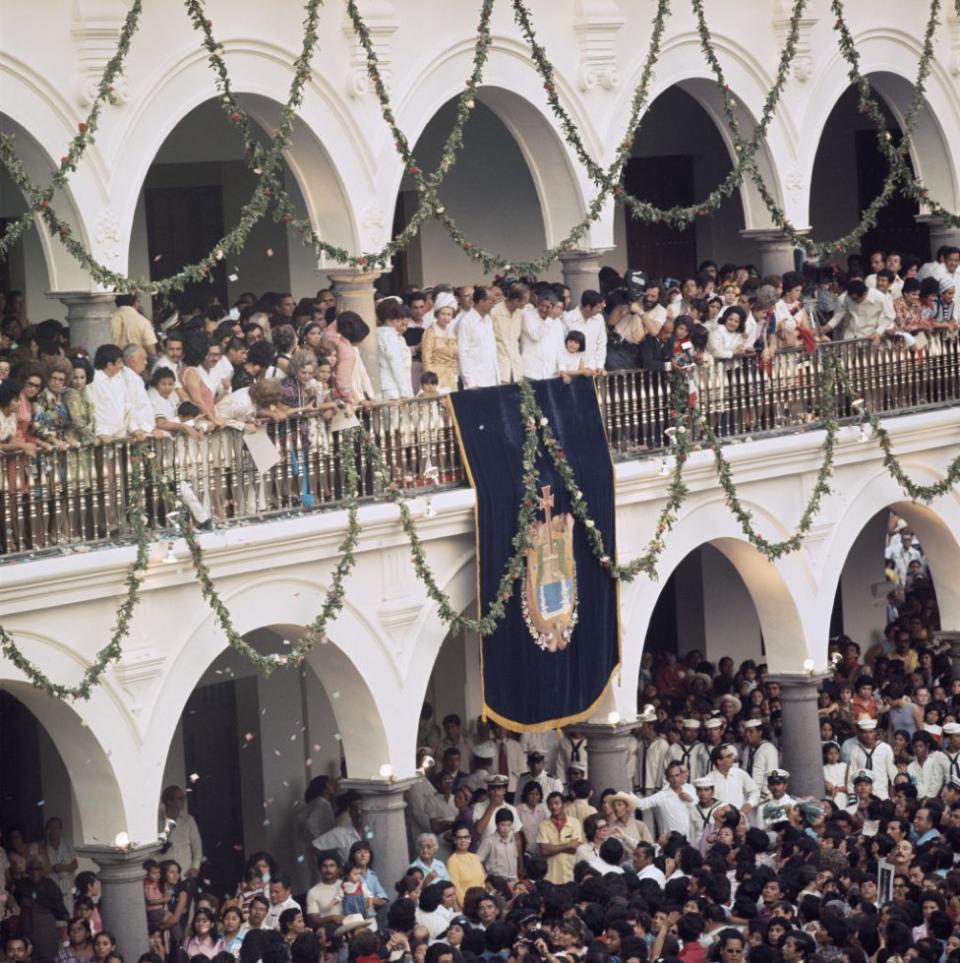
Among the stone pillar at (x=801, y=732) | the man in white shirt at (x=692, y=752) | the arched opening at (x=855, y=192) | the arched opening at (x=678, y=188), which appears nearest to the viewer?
the man in white shirt at (x=692, y=752)

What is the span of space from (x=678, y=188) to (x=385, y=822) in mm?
9713

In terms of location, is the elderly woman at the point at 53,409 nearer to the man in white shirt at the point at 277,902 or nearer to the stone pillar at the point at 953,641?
the man in white shirt at the point at 277,902

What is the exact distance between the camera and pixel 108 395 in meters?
20.1

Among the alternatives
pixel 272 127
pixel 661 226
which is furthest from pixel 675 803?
pixel 661 226

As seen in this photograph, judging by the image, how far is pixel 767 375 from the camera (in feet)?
83.5

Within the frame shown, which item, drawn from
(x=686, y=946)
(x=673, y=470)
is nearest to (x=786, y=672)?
(x=673, y=470)

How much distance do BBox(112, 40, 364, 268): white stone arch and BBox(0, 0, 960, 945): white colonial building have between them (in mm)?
Result: 22

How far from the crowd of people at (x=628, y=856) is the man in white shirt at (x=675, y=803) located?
19 millimetres

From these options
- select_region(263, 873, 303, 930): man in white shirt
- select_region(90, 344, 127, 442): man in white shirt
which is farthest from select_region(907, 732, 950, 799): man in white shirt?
select_region(90, 344, 127, 442): man in white shirt

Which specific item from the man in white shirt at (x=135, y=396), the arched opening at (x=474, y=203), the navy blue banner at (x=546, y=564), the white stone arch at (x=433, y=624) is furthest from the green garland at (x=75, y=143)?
the arched opening at (x=474, y=203)

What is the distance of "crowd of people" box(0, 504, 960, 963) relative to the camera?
63.1 ft

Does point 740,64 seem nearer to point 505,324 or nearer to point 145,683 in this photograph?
point 505,324

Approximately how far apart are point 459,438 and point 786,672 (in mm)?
4797

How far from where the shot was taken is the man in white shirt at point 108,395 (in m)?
20.1
